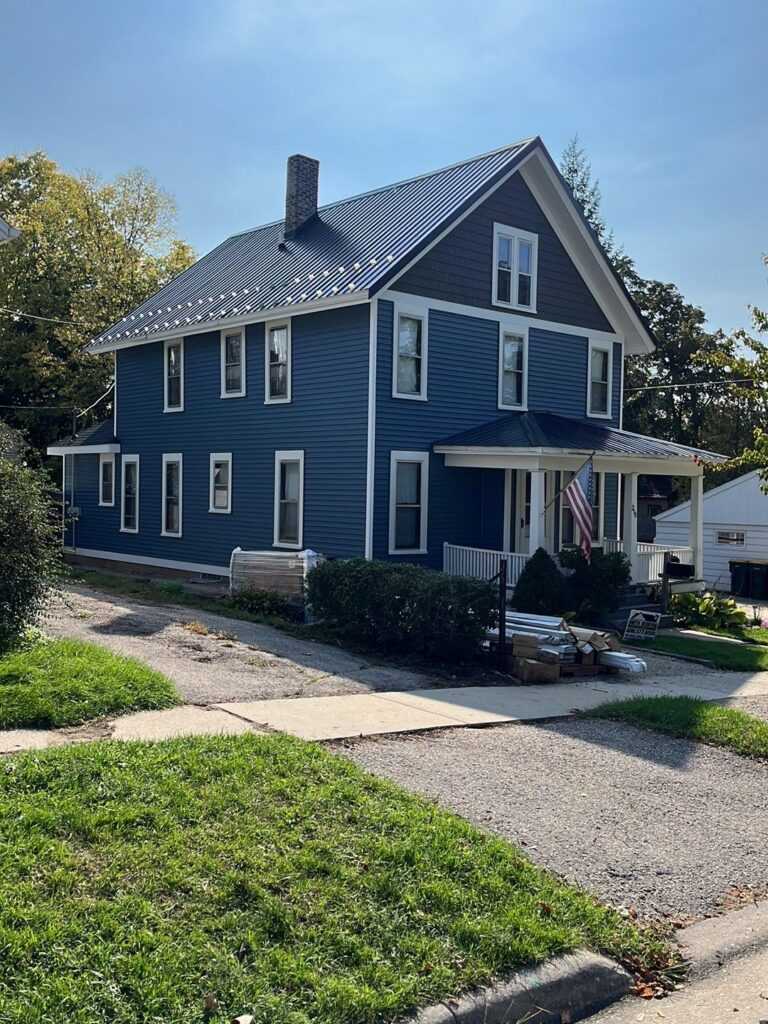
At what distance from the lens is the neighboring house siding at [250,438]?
1809 centimetres

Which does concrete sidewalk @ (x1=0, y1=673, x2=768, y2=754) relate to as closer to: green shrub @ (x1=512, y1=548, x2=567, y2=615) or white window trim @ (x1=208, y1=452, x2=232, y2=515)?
green shrub @ (x1=512, y1=548, x2=567, y2=615)

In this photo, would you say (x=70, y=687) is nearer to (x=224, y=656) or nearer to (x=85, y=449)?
(x=224, y=656)

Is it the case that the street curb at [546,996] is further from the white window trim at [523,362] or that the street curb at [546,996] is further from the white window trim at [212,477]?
the white window trim at [212,477]

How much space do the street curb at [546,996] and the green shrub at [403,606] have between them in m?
7.56

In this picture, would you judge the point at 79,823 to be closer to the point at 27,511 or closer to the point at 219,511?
Answer: the point at 27,511

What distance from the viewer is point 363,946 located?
4.29 metres

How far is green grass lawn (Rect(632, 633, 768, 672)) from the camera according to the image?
14.7m

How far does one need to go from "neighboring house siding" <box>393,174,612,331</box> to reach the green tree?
18552 millimetres

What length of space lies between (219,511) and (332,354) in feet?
16.1

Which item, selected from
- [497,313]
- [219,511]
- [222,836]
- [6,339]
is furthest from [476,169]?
[6,339]

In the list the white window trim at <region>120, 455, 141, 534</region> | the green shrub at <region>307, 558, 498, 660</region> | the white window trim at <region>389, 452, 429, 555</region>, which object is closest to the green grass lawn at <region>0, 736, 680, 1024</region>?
the green shrub at <region>307, 558, 498, 660</region>

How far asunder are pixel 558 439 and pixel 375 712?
34.1 ft

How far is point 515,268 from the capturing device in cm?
2039

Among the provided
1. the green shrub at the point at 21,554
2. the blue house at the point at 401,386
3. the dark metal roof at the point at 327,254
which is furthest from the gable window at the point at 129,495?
the green shrub at the point at 21,554
